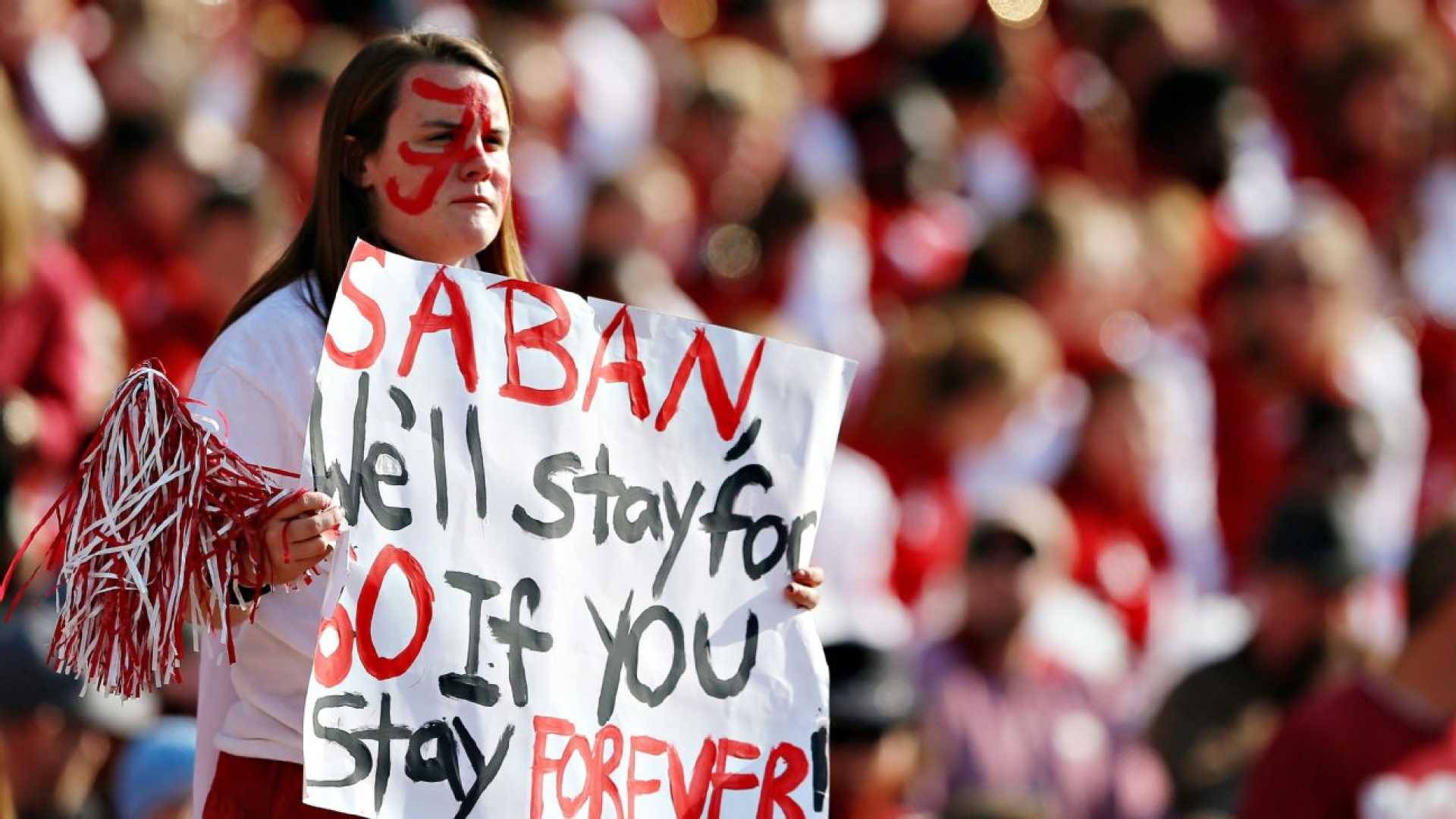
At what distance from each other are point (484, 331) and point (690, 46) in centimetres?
555

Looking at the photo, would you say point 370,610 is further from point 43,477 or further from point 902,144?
point 902,144

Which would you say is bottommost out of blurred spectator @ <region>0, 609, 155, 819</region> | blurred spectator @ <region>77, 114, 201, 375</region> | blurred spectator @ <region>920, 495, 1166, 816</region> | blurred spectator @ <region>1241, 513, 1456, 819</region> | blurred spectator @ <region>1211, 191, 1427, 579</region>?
blurred spectator @ <region>0, 609, 155, 819</region>

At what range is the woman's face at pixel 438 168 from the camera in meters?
3.08

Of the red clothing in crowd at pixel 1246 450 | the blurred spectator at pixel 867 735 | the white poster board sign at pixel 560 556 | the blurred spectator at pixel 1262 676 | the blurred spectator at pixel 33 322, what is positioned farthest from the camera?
the red clothing in crowd at pixel 1246 450

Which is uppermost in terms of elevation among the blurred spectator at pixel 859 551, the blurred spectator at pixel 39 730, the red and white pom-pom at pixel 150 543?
the blurred spectator at pixel 859 551

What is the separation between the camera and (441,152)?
3.07 meters

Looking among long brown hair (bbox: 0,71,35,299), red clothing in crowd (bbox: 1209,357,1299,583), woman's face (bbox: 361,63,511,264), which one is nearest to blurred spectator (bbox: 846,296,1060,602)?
red clothing in crowd (bbox: 1209,357,1299,583)

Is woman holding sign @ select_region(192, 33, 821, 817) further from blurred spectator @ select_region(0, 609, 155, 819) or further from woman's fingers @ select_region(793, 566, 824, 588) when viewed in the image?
blurred spectator @ select_region(0, 609, 155, 819)

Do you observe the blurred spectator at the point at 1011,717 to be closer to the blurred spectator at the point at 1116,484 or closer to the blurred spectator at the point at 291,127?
the blurred spectator at the point at 1116,484

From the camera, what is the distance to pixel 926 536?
621cm

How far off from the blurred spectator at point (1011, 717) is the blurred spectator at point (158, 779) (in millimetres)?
1639

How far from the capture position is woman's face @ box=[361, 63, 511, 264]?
308 centimetres

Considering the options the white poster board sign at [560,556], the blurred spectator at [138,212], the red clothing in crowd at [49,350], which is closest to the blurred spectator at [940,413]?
the blurred spectator at [138,212]

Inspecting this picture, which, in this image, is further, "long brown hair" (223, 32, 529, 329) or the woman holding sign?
"long brown hair" (223, 32, 529, 329)
